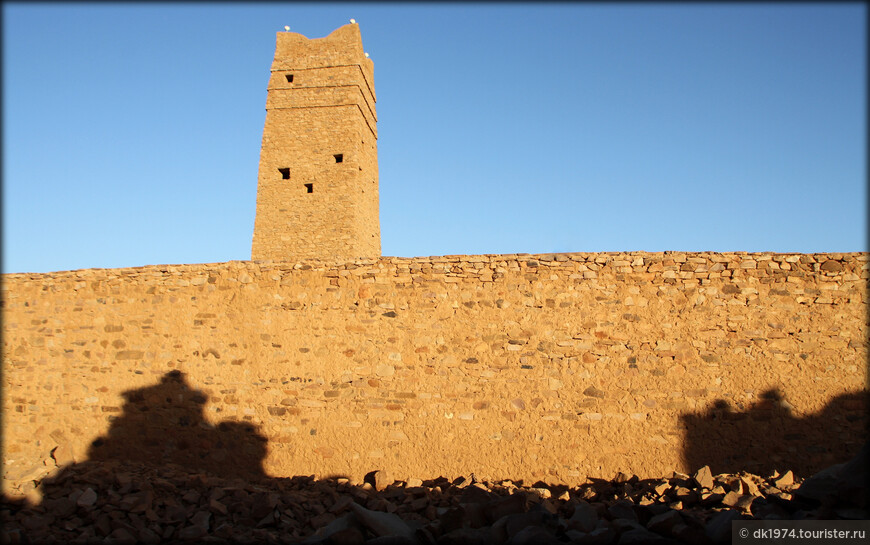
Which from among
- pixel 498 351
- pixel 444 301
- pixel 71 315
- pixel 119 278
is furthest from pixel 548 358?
pixel 71 315

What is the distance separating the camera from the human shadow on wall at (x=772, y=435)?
22.6ft

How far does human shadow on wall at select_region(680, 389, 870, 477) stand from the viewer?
6.90 m

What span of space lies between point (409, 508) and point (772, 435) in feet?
14.9

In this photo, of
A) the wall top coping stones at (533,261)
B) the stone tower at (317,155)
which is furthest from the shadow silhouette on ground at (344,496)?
the stone tower at (317,155)

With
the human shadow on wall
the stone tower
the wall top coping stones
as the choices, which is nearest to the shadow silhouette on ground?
the human shadow on wall

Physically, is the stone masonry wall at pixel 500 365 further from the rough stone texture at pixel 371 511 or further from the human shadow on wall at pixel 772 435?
the rough stone texture at pixel 371 511

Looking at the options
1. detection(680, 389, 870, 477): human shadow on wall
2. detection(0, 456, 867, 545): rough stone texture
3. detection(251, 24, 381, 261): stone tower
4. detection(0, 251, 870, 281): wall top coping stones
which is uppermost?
detection(251, 24, 381, 261): stone tower

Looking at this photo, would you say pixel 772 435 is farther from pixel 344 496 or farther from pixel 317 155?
pixel 317 155

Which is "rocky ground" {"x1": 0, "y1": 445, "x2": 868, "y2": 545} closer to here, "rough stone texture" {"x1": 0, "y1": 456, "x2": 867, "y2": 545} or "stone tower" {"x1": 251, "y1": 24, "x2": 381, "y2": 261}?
"rough stone texture" {"x1": 0, "y1": 456, "x2": 867, "y2": 545}

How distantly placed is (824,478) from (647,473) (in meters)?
2.05

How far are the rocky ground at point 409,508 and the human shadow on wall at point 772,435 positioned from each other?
1.27ft

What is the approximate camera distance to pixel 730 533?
4.60m

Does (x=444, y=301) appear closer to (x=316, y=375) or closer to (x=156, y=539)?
(x=316, y=375)

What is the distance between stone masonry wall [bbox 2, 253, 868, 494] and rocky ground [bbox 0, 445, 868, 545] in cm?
45
